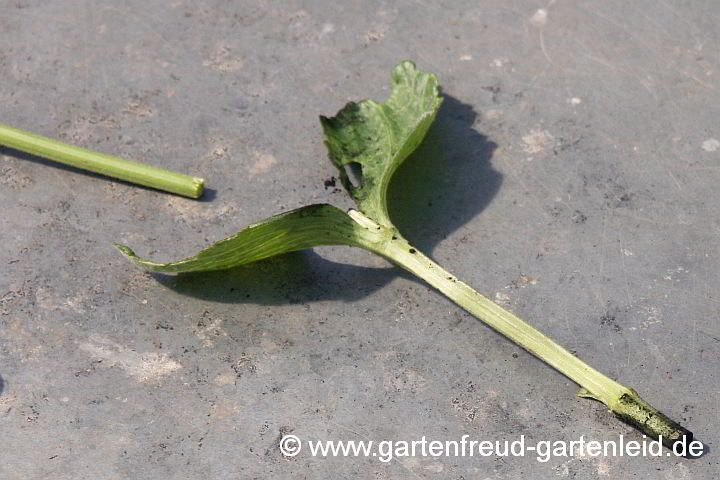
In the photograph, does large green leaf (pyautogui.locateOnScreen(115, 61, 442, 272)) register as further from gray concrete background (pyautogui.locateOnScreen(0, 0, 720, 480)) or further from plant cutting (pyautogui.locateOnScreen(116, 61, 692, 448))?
gray concrete background (pyautogui.locateOnScreen(0, 0, 720, 480))

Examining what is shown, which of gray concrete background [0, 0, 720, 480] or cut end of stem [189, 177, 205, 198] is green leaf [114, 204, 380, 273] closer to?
gray concrete background [0, 0, 720, 480]

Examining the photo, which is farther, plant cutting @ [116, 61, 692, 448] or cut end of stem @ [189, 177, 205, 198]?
cut end of stem @ [189, 177, 205, 198]

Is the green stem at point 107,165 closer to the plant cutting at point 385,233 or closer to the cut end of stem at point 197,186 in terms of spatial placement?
the cut end of stem at point 197,186

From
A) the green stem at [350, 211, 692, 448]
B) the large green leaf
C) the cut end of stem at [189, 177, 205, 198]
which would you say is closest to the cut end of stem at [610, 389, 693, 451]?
the green stem at [350, 211, 692, 448]

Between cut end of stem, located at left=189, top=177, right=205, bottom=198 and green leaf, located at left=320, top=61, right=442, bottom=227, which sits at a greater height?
green leaf, located at left=320, top=61, right=442, bottom=227

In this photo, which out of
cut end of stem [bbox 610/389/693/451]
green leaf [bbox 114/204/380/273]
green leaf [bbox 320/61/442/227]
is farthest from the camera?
green leaf [bbox 320/61/442/227]

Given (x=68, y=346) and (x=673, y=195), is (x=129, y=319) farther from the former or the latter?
(x=673, y=195)

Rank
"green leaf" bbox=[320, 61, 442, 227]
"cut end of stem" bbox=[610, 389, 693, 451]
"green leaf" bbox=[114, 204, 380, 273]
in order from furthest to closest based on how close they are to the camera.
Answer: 1. "green leaf" bbox=[320, 61, 442, 227]
2. "green leaf" bbox=[114, 204, 380, 273]
3. "cut end of stem" bbox=[610, 389, 693, 451]
